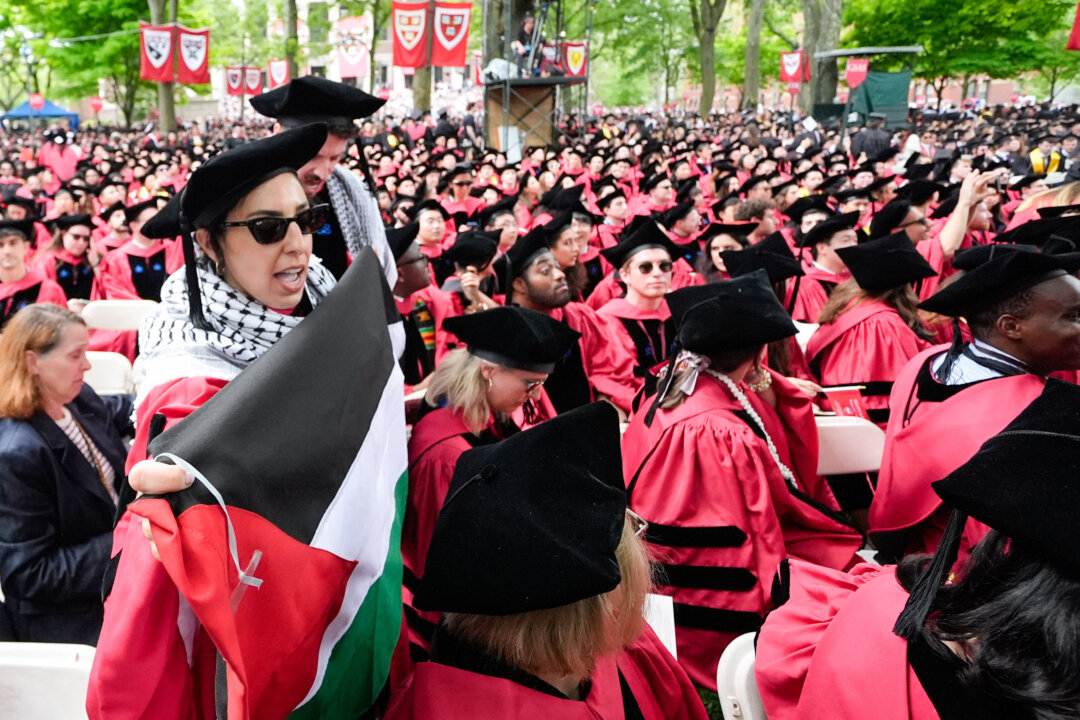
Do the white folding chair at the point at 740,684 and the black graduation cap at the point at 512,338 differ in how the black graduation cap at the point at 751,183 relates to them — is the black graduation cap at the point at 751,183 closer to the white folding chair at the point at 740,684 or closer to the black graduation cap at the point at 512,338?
the black graduation cap at the point at 512,338

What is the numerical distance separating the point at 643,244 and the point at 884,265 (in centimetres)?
170

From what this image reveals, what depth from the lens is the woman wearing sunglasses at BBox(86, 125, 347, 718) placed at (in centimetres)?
166

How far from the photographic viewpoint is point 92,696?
60.6 inches

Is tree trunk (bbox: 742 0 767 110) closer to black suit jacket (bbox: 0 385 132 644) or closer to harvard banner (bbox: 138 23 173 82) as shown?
harvard banner (bbox: 138 23 173 82)

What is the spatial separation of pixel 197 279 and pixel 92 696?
96cm

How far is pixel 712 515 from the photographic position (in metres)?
3.29

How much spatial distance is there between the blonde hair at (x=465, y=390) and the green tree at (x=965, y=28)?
34038 millimetres

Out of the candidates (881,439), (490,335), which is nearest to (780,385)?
(881,439)

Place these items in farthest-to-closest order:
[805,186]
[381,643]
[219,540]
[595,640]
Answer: [805,186], [381,643], [595,640], [219,540]

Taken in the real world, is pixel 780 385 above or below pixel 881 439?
above

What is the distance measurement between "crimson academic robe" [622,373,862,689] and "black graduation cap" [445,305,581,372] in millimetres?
633

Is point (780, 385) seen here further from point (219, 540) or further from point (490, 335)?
point (219, 540)

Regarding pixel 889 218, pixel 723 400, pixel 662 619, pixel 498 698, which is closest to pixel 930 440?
pixel 723 400

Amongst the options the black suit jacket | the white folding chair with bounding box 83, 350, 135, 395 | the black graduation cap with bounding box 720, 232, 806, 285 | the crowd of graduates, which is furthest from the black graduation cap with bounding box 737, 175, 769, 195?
the black suit jacket
